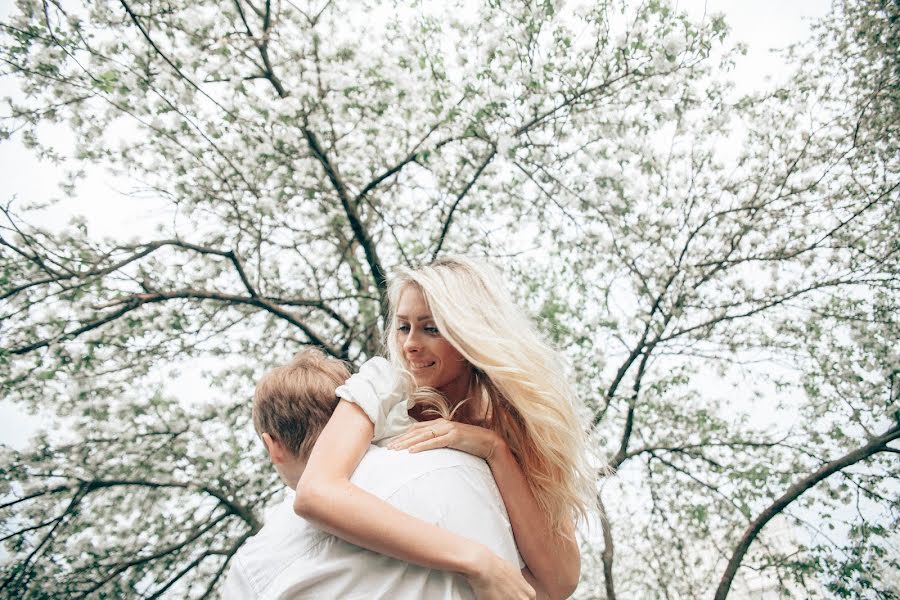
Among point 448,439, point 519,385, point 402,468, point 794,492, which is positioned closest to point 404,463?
point 402,468

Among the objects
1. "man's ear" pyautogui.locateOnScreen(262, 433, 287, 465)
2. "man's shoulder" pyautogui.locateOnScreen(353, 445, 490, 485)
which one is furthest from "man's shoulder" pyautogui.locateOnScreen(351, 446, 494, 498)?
"man's ear" pyautogui.locateOnScreen(262, 433, 287, 465)

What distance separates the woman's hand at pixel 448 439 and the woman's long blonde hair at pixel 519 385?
170mm

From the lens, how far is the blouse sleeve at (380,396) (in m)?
1.58

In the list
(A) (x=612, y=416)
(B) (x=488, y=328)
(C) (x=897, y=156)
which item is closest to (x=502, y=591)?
(B) (x=488, y=328)

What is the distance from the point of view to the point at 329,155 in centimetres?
602

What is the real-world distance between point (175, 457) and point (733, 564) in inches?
214

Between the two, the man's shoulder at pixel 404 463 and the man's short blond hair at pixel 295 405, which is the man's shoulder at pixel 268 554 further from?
the man's short blond hair at pixel 295 405

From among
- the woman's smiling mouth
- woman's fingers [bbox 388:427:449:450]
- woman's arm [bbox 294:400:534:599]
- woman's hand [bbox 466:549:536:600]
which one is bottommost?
woman's hand [bbox 466:549:536:600]

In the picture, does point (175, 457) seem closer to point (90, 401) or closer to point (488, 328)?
point (90, 401)

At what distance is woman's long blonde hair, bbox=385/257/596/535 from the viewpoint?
1919 millimetres

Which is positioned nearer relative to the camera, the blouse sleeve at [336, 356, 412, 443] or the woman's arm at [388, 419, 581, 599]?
the blouse sleeve at [336, 356, 412, 443]

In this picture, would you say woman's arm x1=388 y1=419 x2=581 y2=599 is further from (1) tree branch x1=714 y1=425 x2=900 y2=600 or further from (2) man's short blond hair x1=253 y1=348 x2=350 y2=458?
(1) tree branch x1=714 y1=425 x2=900 y2=600

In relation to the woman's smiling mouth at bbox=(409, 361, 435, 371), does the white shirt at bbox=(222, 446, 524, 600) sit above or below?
below

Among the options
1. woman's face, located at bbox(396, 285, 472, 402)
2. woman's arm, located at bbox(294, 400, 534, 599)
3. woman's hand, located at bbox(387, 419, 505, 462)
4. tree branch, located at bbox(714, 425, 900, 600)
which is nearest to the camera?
woman's arm, located at bbox(294, 400, 534, 599)
